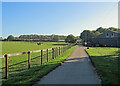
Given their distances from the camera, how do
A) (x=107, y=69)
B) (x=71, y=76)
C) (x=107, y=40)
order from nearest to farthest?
(x=71, y=76), (x=107, y=69), (x=107, y=40)

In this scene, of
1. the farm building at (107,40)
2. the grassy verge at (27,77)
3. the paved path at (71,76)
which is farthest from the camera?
the farm building at (107,40)

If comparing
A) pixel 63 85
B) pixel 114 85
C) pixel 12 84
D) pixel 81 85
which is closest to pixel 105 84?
pixel 114 85

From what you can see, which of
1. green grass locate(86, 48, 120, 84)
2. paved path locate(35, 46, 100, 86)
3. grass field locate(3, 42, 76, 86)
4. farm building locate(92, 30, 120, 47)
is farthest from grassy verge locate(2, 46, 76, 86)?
farm building locate(92, 30, 120, 47)

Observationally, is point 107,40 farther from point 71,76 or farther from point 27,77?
point 27,77

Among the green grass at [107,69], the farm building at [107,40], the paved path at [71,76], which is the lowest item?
the paved path at [71,76]

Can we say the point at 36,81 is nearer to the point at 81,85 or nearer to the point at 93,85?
the point at 81,85

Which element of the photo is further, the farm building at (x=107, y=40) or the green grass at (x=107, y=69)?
the farm building at (x=107, y=40)

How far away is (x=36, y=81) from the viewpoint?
486 cm

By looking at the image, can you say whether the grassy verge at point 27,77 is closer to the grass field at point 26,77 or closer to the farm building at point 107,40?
the grass field at point 26,77

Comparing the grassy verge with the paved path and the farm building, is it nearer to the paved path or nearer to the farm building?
the paved path

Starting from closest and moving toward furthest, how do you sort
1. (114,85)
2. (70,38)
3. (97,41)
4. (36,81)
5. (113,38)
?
(114,85)
(36,81)
(113,38)
(97,41)
(70,38)

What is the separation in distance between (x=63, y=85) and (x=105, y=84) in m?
1.48

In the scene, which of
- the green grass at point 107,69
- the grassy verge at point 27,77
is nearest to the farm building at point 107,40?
the green grass at point 107,69

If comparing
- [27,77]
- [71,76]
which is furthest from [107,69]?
[27,77]
